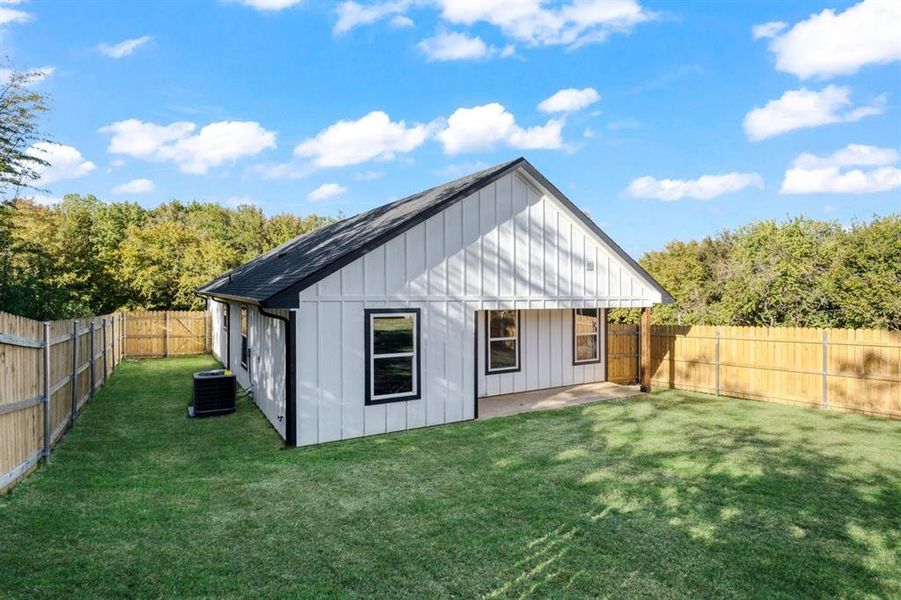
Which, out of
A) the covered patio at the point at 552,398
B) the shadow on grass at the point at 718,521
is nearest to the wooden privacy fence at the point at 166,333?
the covered patio at the point at 552,398

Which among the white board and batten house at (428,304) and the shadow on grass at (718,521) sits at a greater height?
the white board and batten house at (428,304)

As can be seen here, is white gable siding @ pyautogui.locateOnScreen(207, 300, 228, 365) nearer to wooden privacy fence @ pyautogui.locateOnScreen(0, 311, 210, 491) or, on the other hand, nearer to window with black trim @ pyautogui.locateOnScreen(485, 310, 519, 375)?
wooden privacy fence @ pyautogui.locateOnScreen(0, 311, 210, 491)

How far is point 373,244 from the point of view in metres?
8.52

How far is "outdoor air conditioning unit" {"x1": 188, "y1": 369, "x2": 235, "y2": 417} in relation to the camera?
9922 mm

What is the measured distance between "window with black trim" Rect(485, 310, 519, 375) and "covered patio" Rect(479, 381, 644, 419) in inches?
Answer: 28.9

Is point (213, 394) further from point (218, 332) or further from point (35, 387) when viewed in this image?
point (218, 332)

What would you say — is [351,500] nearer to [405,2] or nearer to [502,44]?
[405,2]

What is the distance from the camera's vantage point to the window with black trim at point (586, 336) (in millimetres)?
13766

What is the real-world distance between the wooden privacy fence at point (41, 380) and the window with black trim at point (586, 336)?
1124cm

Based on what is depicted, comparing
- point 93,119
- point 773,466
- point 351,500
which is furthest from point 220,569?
point 93,119

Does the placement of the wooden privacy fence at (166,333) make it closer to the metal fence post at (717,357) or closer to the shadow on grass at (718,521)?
the shadow on grass at (718,521)

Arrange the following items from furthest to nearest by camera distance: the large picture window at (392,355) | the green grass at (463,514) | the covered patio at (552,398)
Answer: the covered patio at (552,398) < the large picture window at (392,355) < the green grass at (463,514)

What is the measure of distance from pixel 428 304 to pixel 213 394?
4767 mm

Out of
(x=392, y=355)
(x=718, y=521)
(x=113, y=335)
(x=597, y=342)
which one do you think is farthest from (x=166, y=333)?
(x=718, y=521)
